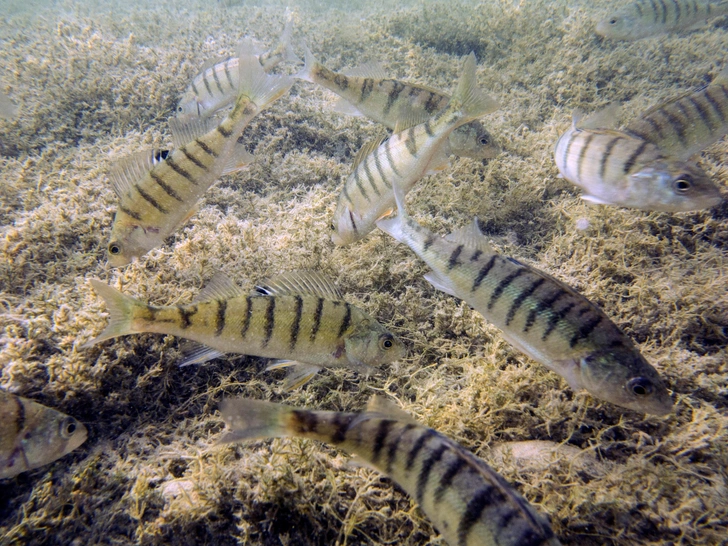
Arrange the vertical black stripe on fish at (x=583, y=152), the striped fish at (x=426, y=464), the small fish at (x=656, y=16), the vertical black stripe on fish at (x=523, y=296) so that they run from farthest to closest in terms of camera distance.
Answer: the small fish at (x=656, y=16)
the vertical black stripe on fish at (x=583, y=152)
the vertical black stripe on fish at (x=523, y=296)
the striped fish at (x=426, y=464)

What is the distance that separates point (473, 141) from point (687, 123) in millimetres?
2079

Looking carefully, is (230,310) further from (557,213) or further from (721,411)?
(557,213)

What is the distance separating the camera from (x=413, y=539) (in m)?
2.21

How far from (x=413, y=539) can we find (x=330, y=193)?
3.71 m

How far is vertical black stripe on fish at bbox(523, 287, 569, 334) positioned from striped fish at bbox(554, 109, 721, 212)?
159 cm

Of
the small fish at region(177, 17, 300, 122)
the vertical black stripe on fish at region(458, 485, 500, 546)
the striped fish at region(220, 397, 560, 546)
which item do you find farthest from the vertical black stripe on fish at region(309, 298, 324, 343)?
the small fish at region(177, 17, 300, 122)

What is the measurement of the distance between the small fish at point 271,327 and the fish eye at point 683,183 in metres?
2.58

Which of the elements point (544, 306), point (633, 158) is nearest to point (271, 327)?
point (544, 306)

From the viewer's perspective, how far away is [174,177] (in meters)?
3.12

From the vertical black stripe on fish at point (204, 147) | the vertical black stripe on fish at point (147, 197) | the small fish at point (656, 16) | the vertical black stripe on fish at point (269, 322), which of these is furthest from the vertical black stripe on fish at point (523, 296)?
the small fish at point (656, 16)

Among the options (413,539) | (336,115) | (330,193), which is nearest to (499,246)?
(330,193)

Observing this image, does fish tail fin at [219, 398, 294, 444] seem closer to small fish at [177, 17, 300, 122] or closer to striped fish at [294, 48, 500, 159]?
striped fish at [294, 48, 500, 159]

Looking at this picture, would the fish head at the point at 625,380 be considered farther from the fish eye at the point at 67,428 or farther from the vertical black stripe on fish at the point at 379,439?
the fish eye at the point at 67,428

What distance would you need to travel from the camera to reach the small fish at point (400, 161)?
306cm
